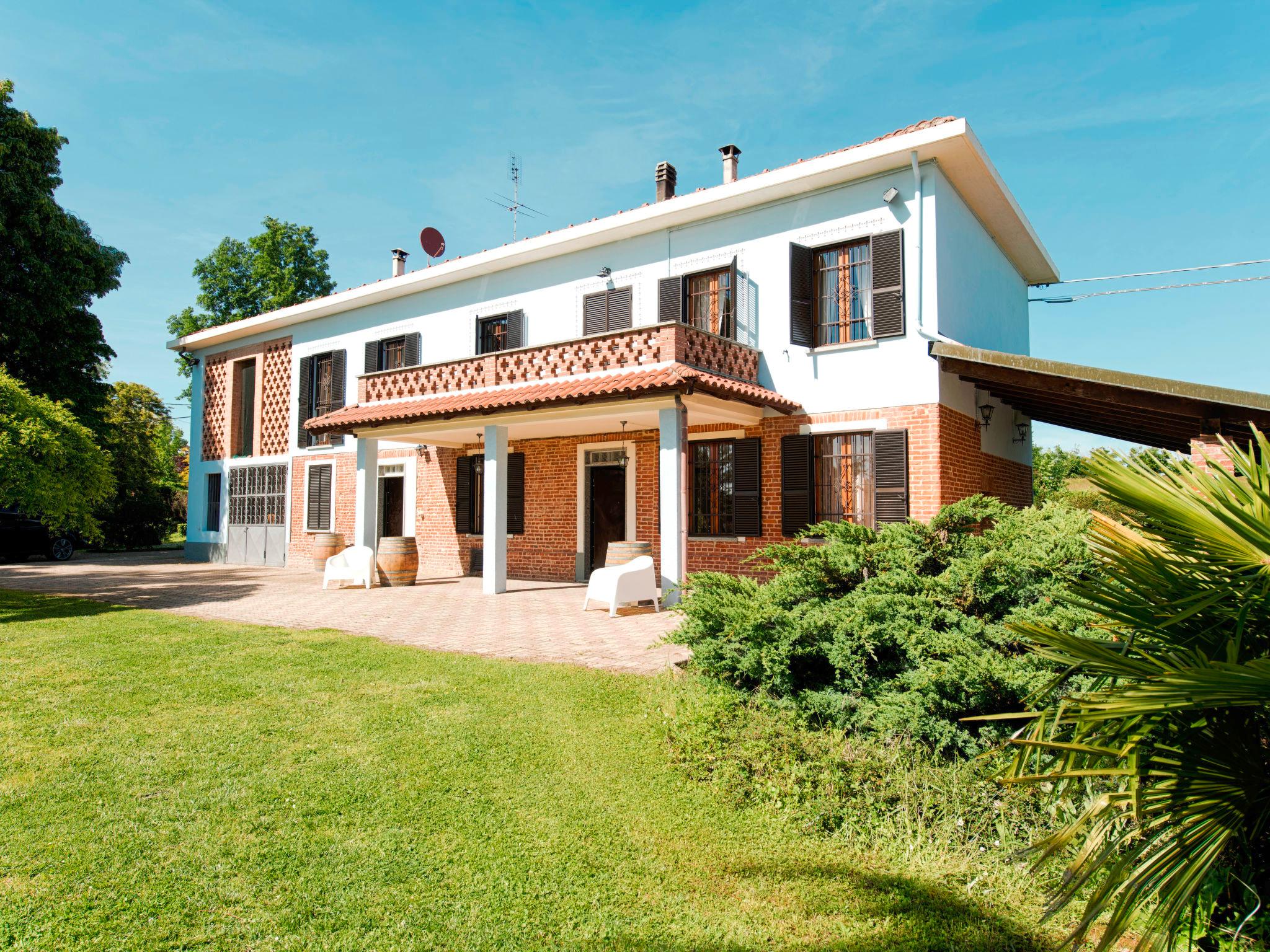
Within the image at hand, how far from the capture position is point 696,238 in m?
12.8

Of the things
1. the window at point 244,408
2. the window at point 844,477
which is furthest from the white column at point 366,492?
the window at point 844,477

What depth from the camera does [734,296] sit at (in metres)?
12.4

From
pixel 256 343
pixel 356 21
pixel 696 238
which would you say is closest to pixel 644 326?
pixel 696 238

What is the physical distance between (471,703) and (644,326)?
6.79 metres

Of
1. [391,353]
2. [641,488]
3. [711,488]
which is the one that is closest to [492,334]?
[391,353]

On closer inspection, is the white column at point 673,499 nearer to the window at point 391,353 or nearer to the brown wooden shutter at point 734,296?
the brown wooden shutter at point 734,296

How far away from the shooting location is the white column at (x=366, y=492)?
14.5 m

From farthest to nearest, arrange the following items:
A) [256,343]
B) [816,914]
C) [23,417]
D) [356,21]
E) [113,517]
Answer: [113,517] < [256,343] < [23,417] < [356,21] < [816,914]

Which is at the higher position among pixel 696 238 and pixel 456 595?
pixel 696 238

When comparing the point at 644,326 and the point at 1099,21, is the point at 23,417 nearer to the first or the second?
the point at 644,326

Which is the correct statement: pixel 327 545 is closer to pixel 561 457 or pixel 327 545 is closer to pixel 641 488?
pixel 561 457

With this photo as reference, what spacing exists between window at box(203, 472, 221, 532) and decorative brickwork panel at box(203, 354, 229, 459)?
64 cm

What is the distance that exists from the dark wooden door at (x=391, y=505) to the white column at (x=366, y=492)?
3342mm

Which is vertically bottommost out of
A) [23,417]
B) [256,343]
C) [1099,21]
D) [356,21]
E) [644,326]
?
[23,417]
